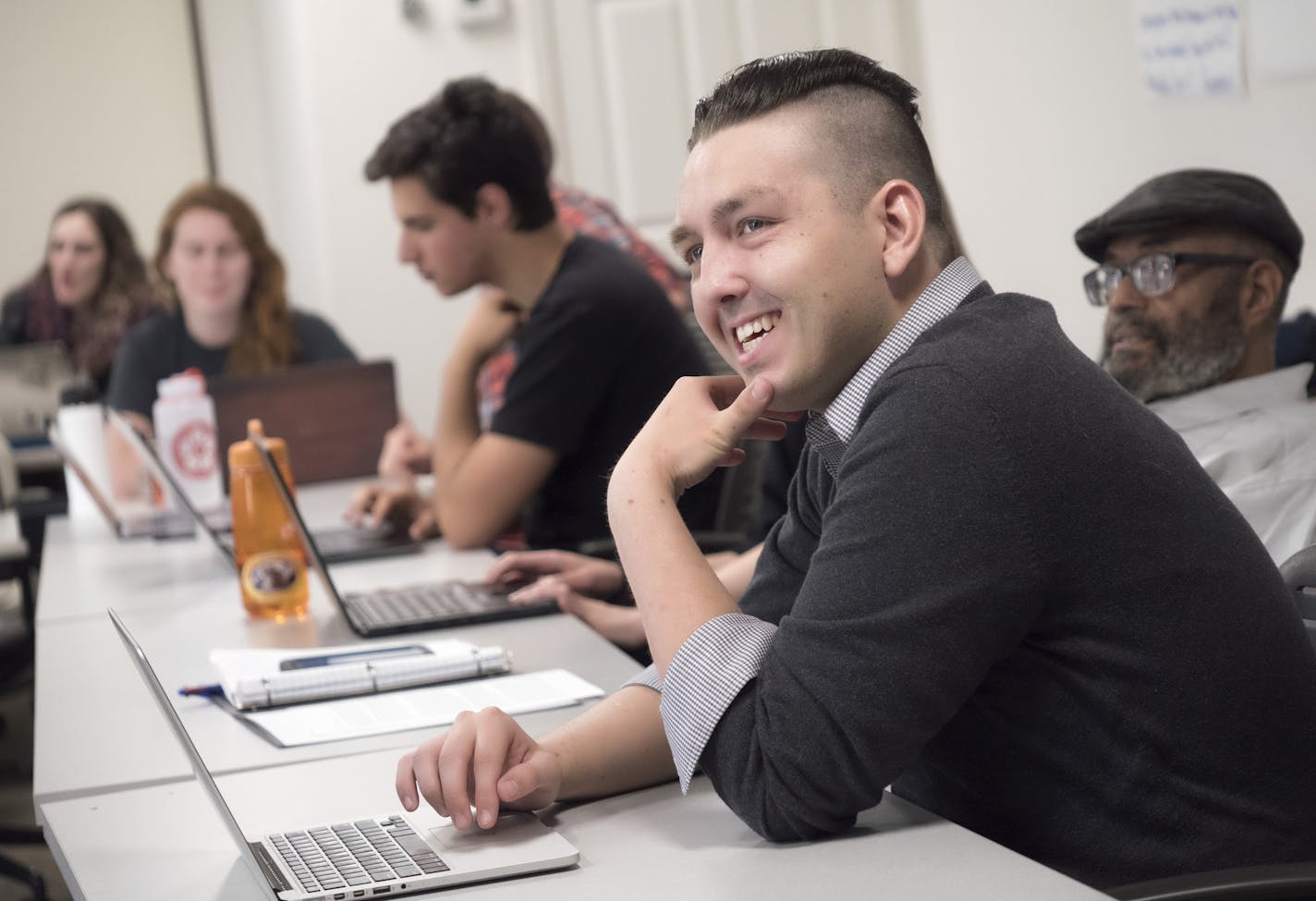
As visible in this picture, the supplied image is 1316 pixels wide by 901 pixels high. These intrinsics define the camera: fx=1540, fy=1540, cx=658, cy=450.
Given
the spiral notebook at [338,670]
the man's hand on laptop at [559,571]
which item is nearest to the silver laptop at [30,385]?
the man's hand on laptop at [559,571]

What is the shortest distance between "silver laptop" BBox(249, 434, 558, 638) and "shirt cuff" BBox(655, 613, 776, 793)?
2.65 ft

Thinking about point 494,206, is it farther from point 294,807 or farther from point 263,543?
point 294,807

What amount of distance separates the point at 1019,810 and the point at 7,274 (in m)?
6.17

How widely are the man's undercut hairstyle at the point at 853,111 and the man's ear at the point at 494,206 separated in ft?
4.88

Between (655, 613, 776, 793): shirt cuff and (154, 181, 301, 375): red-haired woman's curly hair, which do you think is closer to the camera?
(655, 613, 776, 793): shirt cuff

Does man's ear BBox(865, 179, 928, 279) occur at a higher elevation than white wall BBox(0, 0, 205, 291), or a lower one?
lower

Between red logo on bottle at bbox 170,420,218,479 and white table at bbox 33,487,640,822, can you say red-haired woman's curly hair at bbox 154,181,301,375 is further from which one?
white table at bbox 33,487,640,822

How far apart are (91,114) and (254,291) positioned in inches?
119

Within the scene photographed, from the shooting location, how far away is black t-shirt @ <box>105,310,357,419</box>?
4031 mm

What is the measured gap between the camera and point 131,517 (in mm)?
3150

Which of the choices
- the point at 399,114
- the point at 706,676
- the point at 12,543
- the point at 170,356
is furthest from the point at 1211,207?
the point at 399,114

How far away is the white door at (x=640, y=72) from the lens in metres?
5.14

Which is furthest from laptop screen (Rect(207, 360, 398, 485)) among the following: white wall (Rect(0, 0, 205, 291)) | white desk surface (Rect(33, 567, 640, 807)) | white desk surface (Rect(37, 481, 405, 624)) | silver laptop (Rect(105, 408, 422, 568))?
white wall (Rect(0, 0, 205, 291))

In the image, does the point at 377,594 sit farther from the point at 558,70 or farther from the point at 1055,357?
the point at 558,70
